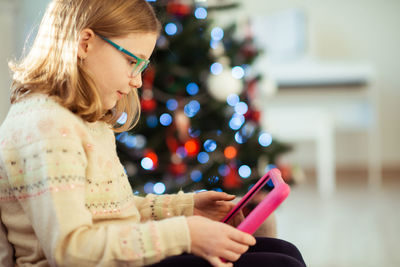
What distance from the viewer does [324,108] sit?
13.7 ft

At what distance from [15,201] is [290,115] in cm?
320

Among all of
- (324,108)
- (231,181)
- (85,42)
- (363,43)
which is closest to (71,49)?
(85,42)

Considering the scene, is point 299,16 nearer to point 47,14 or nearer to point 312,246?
point 312,246

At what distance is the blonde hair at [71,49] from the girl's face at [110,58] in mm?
11

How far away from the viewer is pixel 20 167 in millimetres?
702

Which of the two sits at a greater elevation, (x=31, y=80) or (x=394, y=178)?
(x=31, y=80)

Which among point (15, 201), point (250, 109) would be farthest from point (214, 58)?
point (15, 201)

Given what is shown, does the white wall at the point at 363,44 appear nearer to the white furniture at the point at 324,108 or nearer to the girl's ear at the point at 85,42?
the white furniture at the point at 324,108

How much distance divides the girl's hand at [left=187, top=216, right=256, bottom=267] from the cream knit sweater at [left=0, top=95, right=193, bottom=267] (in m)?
0.01

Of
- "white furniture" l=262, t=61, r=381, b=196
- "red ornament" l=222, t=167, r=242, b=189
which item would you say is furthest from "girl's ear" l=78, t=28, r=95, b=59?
"white furniture" l=262, t=61, r=381, b=196

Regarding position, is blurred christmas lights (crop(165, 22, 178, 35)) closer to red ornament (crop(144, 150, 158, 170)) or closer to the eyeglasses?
red ornament (crop(144, 150, 158, 170))

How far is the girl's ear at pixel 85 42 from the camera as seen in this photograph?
30.2 inches

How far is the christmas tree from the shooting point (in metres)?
2.11

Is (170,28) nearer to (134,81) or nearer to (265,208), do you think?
(134,81)
